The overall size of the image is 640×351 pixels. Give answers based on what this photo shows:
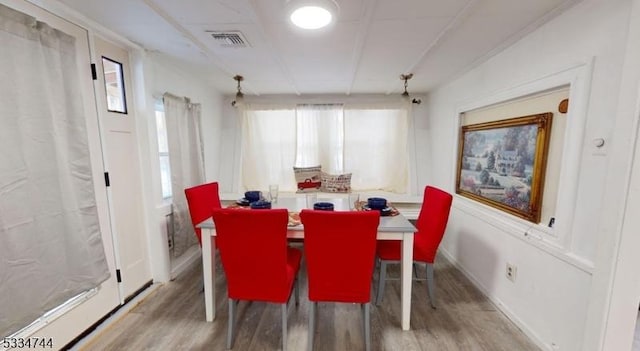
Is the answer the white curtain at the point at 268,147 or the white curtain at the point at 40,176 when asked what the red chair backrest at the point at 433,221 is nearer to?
the white curtain at the point at 268,147

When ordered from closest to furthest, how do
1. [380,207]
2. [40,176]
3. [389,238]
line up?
1. [40,176]
2. [389,238]
3. [380,207]

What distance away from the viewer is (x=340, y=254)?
149cm

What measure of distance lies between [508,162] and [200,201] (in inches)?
103

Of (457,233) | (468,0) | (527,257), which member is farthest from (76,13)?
(457,233)

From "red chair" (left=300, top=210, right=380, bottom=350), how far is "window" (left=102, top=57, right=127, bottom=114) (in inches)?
72.6

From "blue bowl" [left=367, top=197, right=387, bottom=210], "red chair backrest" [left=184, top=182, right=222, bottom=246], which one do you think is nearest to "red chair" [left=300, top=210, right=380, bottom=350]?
"blue bowl" [left=367, top=197, right=387, bottom=210]

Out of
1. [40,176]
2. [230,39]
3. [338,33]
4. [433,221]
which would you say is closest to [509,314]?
[433,221]

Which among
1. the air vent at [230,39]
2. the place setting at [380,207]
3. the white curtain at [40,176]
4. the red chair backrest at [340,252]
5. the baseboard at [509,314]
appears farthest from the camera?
the place setting at [380,207]

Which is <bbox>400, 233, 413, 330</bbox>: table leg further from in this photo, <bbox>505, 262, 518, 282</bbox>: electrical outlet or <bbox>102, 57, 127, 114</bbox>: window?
<bbox>102, 57, 127, 114</bbox>: window

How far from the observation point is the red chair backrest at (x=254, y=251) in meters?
1.44

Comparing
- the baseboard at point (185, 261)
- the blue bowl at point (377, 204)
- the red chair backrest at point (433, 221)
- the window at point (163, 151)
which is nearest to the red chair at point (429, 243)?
the red chair backrest at point (433, 221)

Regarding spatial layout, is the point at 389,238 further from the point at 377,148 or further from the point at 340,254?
the point at 377,148

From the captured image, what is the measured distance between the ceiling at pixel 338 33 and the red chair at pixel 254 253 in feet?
4.01

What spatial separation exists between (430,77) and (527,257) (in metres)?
2.08
